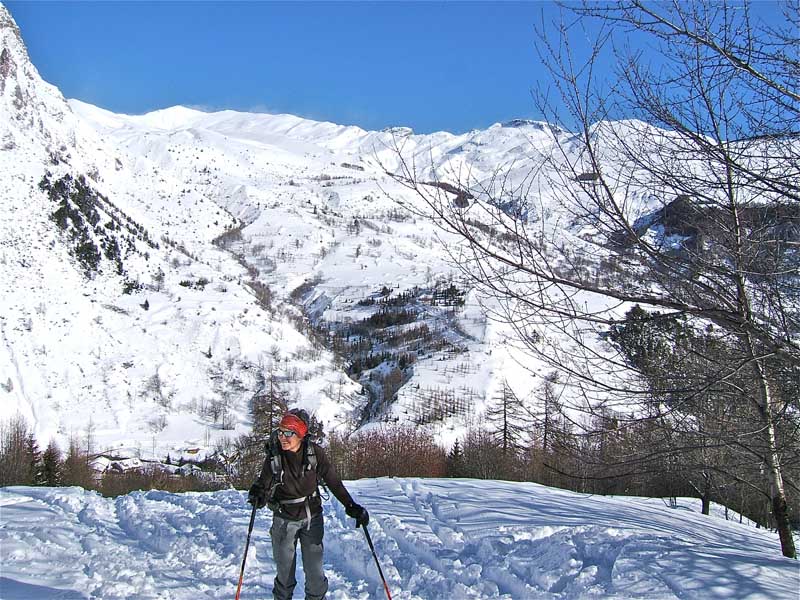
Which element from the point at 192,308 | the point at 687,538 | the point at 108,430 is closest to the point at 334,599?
the point at 687,538

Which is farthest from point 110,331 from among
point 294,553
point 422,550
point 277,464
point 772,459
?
point 772,459

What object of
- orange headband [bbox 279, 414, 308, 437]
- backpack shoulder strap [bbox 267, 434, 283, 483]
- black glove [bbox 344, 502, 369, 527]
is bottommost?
black glove [bbox 344, 502, 369, 527]

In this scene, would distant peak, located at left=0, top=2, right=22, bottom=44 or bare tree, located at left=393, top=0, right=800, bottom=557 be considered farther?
distant peak, located at left=0, top=2, right=22, bottom=44

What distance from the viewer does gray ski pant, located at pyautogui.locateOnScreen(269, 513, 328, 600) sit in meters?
5.17

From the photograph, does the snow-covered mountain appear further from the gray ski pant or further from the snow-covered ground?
the gray ski pant

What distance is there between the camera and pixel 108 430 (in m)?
56.6

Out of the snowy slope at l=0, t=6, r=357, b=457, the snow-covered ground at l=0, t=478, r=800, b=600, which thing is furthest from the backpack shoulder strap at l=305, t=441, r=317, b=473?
the snowy slope at l=0, t=6, r=357, b=457

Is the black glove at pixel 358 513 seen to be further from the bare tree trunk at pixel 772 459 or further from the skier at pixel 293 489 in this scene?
the bare tree trunk at pixel 772 459

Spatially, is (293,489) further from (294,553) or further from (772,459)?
(772,459)

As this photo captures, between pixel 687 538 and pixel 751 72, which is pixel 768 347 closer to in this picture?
pixel 751 72

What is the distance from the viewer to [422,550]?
7582mm

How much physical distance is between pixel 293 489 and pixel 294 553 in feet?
2.07

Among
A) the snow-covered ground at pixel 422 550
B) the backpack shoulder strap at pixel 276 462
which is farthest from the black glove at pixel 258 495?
the snow-covered ground at pixel 422 550

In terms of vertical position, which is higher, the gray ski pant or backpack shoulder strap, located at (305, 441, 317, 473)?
backpack shoulder strap, located at (305, 441, 317, 473)
